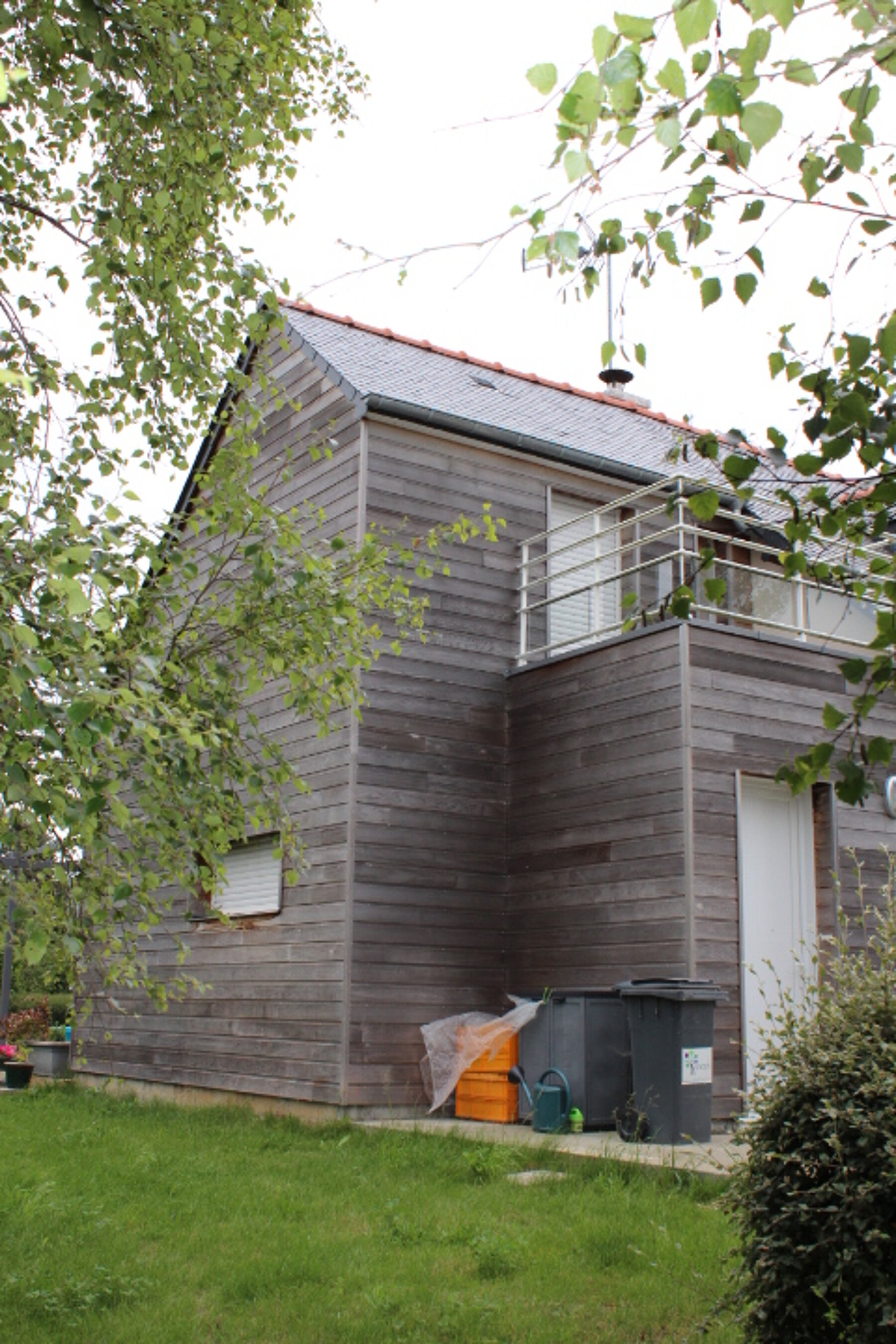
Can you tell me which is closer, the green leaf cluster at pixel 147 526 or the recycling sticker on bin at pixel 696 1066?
the green leaf cluster at pixel 147 526

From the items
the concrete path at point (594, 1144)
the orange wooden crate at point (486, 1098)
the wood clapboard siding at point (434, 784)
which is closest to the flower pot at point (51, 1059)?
the wood clapboard siding at point (434, 784)

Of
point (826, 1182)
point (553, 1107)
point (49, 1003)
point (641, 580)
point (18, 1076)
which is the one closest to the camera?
point (826, 1182)

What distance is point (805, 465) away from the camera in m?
3.38

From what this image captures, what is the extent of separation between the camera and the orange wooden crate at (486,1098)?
9.75 meters

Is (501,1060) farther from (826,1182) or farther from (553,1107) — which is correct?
(826,1182)

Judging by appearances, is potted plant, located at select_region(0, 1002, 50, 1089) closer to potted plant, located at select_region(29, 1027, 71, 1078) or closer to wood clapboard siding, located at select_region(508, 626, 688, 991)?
potted plant, located at select_region(29, 1027, 71, 1078)

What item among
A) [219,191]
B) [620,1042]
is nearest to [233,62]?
[219,191]

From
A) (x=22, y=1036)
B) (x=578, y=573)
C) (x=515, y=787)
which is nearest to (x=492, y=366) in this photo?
(x=578, y=573)

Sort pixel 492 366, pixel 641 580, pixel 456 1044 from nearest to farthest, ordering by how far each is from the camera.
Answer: pixel 456 1044 < pixel 641 580 < pixel 492 366

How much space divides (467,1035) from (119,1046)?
5.42 m

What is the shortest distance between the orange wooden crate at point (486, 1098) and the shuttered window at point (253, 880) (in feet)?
7.79

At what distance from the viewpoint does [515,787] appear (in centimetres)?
1139

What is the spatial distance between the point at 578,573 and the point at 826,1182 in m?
9.05

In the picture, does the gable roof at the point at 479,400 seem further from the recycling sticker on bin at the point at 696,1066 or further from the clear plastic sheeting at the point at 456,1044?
the recycling sticker on bin at the point at 696,1066
